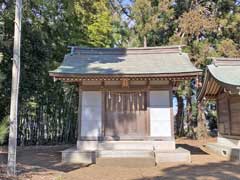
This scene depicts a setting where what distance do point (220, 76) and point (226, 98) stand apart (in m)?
Answer: 1.06

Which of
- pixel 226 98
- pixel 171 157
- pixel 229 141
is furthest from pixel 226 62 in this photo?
pixel 171 157

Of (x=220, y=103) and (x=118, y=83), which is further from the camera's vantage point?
(x=220, y=103)

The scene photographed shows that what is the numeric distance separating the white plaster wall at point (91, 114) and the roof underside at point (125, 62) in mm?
861

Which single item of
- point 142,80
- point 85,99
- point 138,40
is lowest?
point 85,99

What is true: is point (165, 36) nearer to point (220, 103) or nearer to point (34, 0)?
point (220, 103)

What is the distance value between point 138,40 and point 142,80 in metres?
8.87

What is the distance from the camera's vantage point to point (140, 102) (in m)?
9.59

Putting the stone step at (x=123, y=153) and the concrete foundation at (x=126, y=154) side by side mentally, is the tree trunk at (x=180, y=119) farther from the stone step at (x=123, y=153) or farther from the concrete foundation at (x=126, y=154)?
the stone step at (x=123, y=153)

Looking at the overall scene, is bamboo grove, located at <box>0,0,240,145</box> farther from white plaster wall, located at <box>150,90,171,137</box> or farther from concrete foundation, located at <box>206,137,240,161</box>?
concrete foundation, located at <box>206,137,240,161</box>

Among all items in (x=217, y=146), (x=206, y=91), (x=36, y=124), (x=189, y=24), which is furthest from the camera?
(x=189, y=24)

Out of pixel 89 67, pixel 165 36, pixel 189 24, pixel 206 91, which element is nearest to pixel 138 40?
pixel 165 36

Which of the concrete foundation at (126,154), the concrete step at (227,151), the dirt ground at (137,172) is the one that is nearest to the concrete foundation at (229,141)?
the concrete step at (227,151)

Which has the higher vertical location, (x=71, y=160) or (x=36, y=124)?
(x=36, y=124)

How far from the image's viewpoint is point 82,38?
651 inches
